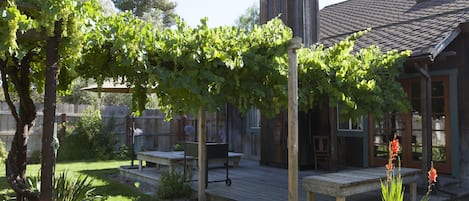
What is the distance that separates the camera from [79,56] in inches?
151

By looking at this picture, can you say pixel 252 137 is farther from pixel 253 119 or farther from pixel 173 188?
pixel 173 188

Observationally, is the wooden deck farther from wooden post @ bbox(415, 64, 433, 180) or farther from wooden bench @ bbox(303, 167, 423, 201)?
wooden post @ bbox(415, 64, 433, 180)

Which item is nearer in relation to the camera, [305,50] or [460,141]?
[305,50]

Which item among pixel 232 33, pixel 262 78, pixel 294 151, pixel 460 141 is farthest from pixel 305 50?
pixel 460 141

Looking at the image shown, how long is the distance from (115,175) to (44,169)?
533 centimetres

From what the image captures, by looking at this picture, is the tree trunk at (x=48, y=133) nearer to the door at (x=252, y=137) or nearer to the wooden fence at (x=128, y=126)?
the wooden fence at (x=128, y=126)

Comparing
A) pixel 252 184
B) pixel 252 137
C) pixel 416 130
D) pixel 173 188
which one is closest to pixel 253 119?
pixel 252 137

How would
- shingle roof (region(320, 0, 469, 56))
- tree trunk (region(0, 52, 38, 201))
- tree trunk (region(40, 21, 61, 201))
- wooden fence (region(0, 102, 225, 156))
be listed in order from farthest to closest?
wooden fence (region(0, 102, 225, 156)) < shingle roof (region(320, 0, 469, 56)) < tree trunk (region(0, 52, 38, 201)) < tree trunk (region(40, 21, 61, 201))

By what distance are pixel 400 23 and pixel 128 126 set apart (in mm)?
8678

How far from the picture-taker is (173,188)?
6.16 m

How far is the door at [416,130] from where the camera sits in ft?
23.4

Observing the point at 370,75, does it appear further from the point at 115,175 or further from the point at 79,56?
the point at 115,175

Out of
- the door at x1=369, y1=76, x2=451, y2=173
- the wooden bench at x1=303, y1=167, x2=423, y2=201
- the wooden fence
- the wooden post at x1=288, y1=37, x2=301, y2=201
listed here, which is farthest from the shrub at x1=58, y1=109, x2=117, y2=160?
the wooden post at x1=288, y1=37, x2=301, y2=201

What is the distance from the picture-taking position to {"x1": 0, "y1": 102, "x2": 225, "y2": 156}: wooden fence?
11.1 m
